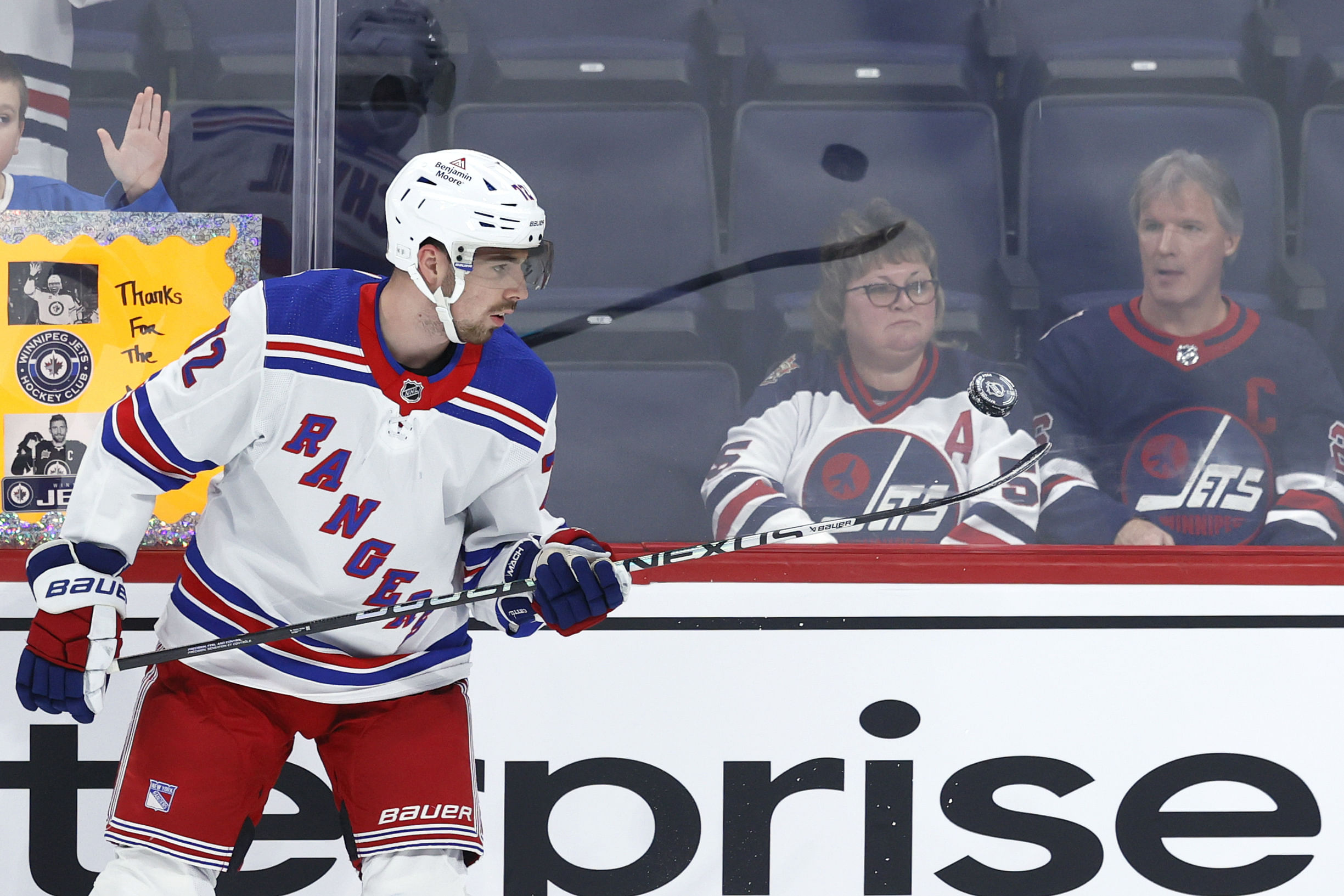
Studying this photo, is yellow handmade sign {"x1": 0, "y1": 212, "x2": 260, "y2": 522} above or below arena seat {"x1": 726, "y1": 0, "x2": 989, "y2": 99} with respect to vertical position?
below

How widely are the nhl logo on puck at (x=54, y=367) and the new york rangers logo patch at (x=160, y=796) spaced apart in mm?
685

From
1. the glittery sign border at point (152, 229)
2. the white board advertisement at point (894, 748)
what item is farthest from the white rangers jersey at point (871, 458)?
the glittery sign border at point (152, 229)

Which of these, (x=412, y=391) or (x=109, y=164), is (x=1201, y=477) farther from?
(x=109, y=164)

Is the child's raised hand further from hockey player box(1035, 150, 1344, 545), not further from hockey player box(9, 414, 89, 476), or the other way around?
hockey player box(1035, 150, 1344, 545)

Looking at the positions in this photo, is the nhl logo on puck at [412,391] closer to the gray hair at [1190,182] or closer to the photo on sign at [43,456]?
the photo on sign at [43,456]

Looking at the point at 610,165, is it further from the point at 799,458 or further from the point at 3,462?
the point at 3,462

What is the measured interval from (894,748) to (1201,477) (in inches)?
24.9

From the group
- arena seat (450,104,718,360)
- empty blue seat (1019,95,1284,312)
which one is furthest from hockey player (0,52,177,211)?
empty blue seat (1019,95,1284,312)

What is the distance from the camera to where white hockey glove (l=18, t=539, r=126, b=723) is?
164 centimetres

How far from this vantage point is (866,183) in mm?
2189

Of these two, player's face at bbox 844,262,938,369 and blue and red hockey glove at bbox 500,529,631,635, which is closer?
blue and red hockey glove at bbox 500,529,631,635

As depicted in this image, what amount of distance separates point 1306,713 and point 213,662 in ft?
5.20

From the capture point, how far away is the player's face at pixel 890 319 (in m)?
2.15

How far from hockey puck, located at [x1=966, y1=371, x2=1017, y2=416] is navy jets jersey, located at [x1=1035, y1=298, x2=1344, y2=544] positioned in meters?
0.08
